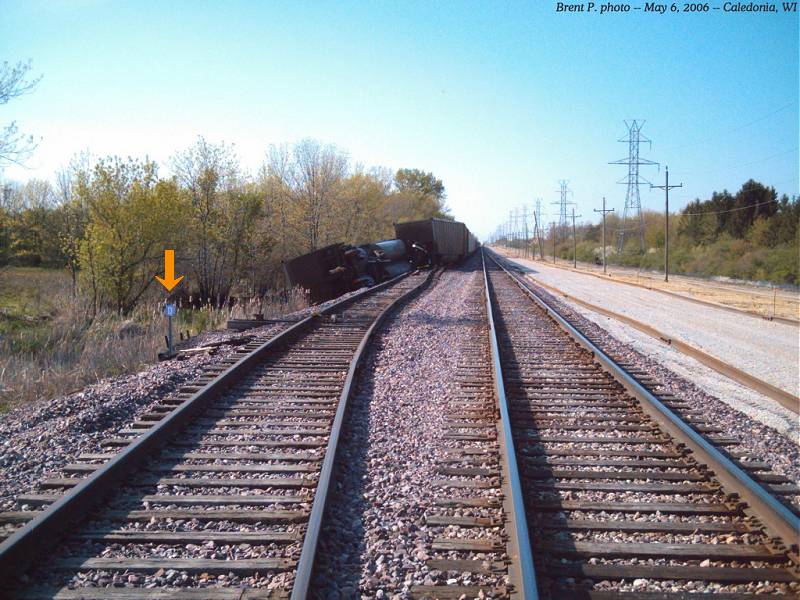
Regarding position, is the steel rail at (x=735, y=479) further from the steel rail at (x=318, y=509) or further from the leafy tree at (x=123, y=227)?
the leafy tree at (x=123, y=227)

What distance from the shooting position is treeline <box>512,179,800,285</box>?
42.7m

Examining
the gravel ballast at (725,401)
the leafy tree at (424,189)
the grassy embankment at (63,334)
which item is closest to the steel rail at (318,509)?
the gravel ballast at (725,401)

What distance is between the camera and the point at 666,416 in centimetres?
590

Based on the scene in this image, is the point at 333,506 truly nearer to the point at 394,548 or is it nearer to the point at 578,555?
the point at 394,548

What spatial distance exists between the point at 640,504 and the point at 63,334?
15.8 metres

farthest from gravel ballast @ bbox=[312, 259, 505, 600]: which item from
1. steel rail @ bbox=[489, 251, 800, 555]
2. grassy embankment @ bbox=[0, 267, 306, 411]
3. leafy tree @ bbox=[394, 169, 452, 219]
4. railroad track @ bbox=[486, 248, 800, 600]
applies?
leafy tree @ bbox=[394, 169, 452, 219]

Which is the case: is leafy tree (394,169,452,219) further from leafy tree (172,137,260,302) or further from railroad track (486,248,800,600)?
railroad track (486,248,800,600)

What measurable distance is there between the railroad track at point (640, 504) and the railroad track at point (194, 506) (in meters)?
1.53

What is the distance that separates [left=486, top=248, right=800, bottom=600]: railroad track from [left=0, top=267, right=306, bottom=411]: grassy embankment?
631 centimetres

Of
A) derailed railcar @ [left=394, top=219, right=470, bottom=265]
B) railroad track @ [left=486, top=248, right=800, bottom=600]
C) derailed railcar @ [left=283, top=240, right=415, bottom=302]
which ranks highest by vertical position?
derailed railcar @ [left=394, top=219, right=470, bottom=265]

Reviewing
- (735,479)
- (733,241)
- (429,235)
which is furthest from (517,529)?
(733,241)

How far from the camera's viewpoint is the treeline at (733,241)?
42719mm

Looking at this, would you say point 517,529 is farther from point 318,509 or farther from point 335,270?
point 335,270

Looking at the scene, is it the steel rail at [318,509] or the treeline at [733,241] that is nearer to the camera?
the steel rail at [318,509]
